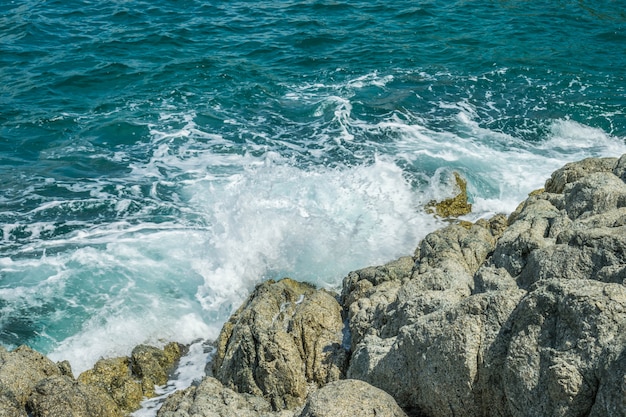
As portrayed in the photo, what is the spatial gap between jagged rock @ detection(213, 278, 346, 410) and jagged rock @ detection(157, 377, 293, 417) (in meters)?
0.50

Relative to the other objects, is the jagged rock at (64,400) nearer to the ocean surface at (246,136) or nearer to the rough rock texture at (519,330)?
the ocean surface at (246,136)

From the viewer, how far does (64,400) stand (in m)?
10.3

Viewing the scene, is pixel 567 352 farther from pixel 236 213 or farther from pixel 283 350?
pixel 236 213

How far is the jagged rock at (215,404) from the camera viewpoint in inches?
352

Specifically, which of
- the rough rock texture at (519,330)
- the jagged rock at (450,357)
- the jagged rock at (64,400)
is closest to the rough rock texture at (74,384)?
the jagged rock at (64,400)

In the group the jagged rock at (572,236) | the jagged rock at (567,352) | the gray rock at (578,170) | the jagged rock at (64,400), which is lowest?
the jagged rock at (64,400)

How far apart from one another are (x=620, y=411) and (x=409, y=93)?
20200 millimetres

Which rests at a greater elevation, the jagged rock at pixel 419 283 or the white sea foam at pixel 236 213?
the jagged rock at pixel 419 283

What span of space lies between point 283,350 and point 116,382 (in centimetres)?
334

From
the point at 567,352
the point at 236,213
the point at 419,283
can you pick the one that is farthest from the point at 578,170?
the point at 567,352

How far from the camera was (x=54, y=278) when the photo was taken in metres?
15.9

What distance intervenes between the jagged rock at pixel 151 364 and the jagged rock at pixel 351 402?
5659mm

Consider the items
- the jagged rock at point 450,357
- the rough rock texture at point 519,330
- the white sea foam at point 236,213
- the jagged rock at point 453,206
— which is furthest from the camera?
the jagged rock at point 453,206

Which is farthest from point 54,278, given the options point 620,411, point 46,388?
point 620,411
